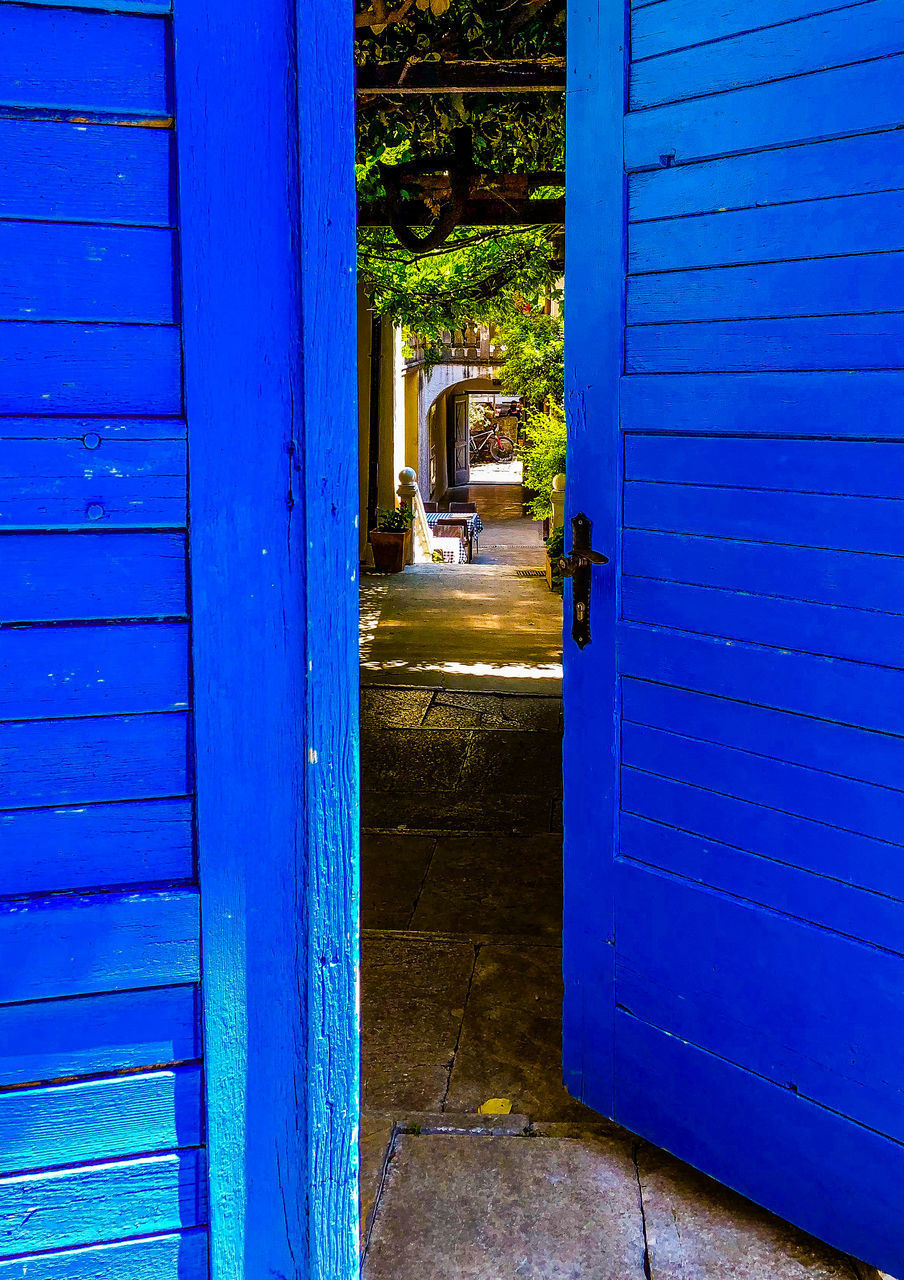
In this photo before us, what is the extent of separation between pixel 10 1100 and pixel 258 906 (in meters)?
0.42

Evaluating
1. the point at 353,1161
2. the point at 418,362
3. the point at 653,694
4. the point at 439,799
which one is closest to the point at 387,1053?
the point at 653,694

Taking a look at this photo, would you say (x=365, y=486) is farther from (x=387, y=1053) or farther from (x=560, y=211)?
(x=387, y=1053)

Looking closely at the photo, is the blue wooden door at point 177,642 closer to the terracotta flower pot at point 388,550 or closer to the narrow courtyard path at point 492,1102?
the narrow courtyard path at point 492,1102

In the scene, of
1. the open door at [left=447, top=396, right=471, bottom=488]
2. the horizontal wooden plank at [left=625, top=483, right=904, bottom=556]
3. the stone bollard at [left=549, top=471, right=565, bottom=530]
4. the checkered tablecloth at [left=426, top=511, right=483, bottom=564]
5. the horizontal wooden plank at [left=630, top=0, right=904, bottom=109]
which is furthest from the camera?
the open door at [left=447, top=396, right=471, bottom=488]

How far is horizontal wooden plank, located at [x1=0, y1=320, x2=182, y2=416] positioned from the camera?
1481 millimetres

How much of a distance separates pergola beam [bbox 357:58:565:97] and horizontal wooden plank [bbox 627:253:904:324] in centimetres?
345

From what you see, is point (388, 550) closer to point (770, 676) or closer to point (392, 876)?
point (392, 876)

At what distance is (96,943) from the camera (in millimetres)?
1576

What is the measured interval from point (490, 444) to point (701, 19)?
43.6 metres

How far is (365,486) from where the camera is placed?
1488 cm

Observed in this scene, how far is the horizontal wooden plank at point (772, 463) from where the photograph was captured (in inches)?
82.0

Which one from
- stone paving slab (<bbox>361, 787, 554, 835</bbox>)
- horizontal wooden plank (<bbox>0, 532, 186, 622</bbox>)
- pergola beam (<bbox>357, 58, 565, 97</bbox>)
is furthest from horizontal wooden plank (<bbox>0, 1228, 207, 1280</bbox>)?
pergola beam (<bbox>357, 58, 565, 97</bbox>)

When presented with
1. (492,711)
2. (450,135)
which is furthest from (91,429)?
(450,135)

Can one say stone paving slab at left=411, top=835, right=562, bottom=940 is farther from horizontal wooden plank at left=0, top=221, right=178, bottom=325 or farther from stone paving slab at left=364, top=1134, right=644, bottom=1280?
horizontal wooden plank at left=0, top=221, right=178, bottom=325
